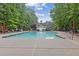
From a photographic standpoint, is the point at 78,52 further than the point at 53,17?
No

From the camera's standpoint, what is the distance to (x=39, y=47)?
8555 millimetres

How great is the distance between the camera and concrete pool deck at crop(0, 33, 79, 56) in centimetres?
804

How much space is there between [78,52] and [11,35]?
6.93 feet

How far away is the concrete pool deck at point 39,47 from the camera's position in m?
8.04

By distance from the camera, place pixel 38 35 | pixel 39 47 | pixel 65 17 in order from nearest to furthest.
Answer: pixel 39 47 → pixel 38 35 → pixel 65 17

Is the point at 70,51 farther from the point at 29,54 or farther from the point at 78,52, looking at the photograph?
the point at 29,54

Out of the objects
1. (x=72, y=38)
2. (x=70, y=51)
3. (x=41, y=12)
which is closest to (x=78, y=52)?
(x=70, y=51)

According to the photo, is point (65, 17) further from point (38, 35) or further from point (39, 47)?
point (39, 47)

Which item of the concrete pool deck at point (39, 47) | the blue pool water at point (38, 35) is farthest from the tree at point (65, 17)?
the concrete pool deck at point (39, 47)

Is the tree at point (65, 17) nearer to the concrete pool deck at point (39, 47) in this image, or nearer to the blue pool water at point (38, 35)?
the blue pool water at point (38, 35)

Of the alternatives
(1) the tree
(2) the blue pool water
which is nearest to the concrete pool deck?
(2) the blue pool water

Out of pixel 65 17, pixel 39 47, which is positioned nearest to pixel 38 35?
pixel 39 47

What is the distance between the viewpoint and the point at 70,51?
821 centimetres

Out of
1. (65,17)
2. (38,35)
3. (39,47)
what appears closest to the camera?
(39,47)
